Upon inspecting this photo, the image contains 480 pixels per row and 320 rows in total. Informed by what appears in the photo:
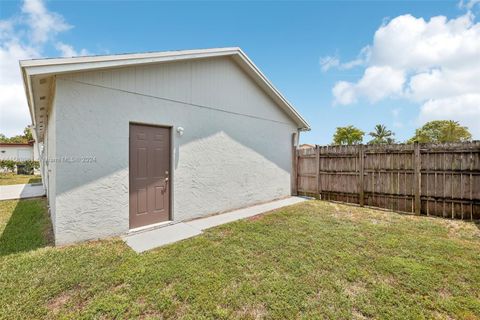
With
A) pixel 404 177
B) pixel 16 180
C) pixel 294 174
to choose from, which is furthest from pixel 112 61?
pixel 16 180

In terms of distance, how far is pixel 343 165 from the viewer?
7.89m

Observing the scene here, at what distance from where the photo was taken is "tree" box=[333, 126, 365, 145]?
118 feet

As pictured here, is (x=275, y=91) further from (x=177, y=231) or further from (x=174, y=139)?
(x=177, y=231)

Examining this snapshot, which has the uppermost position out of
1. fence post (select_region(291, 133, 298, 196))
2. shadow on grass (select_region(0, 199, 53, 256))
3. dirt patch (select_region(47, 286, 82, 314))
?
fence post (select_region(291, 133, 298, 196))

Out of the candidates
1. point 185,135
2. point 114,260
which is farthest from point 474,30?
point 114,260

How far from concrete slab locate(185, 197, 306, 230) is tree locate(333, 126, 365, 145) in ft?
108

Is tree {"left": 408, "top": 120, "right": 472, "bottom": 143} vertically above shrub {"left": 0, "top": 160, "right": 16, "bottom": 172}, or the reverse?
tree {"left": 408, "top": 120, "right": 472, "bottom": 143}

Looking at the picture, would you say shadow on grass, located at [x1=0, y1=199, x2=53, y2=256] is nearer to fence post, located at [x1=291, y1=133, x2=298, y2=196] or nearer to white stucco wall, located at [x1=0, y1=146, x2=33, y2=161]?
fence post, located at [x1=291, y1=133, x2=298, y2=196]

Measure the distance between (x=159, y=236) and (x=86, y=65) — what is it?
3730 millimetres

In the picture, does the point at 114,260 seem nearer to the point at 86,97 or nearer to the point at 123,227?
the point at 123,227

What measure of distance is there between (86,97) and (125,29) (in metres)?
3.65

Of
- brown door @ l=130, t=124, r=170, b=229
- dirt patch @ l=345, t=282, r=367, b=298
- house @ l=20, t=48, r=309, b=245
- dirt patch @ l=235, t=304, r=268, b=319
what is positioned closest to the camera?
dirt patch @ l=235, t=304, r=268, b=319

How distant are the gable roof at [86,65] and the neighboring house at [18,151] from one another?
22377 mm

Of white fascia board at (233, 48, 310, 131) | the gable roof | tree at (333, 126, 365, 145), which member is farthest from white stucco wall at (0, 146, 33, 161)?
tree at (333, 126, 365, 145)
